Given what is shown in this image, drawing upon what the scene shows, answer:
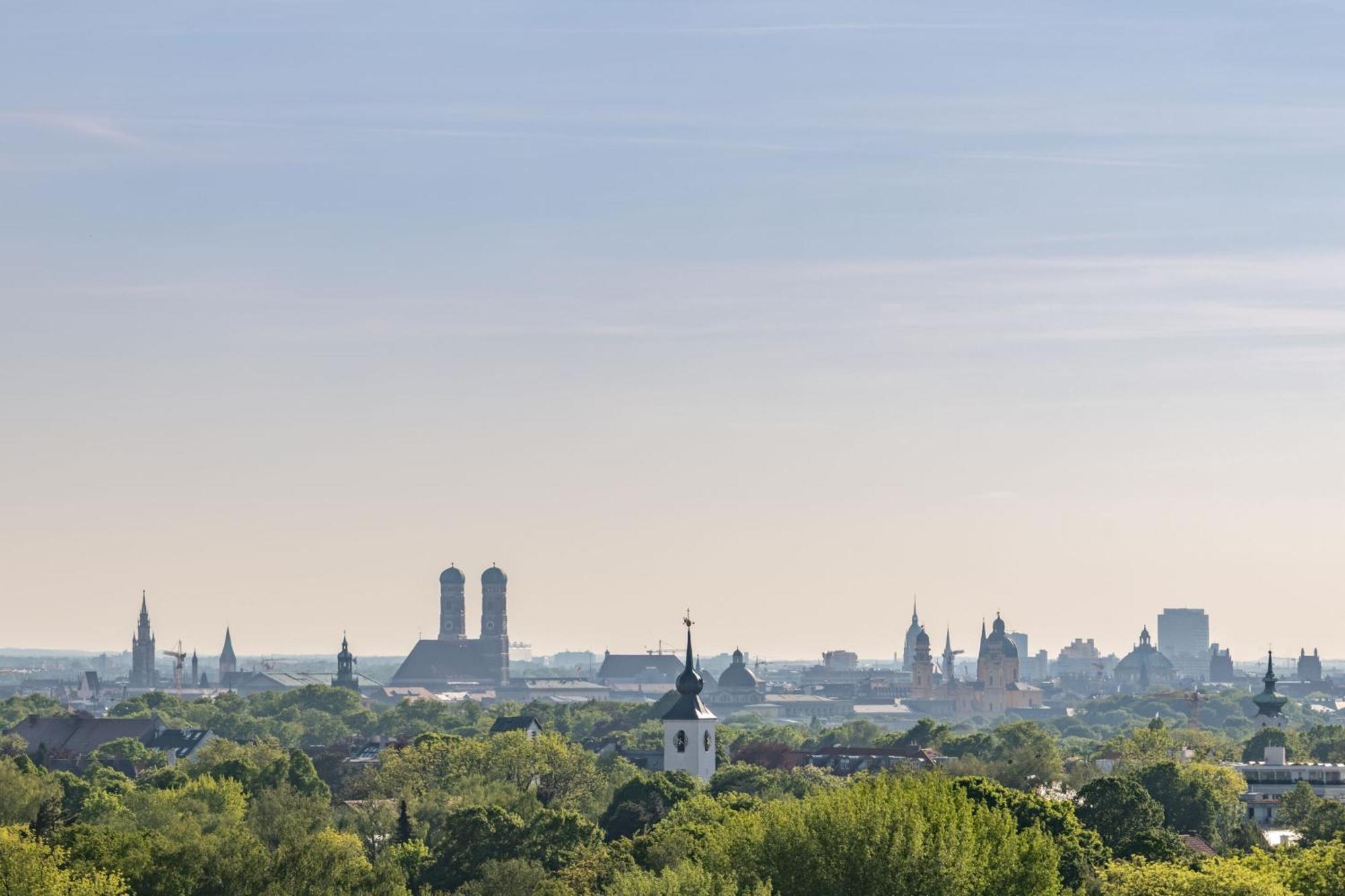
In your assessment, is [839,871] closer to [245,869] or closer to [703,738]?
[245,869]

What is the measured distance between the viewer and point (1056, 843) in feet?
363

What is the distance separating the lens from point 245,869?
331 feet


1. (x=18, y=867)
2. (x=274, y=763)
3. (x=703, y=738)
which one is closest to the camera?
(x=18, y=867)

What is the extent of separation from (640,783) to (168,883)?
56.0 m

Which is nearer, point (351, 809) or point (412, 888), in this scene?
point (412, 888)

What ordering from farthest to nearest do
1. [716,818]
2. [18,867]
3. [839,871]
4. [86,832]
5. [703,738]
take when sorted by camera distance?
[703,738], [716,818], [86,832], [18,867], [839,871]

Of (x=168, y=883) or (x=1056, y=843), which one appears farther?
(x=1056, y=843)

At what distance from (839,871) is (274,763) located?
115169mm

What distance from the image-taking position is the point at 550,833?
411 ft

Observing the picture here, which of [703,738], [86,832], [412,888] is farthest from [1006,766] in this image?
[86,832]

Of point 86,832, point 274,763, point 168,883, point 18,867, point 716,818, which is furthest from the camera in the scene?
point 274,763

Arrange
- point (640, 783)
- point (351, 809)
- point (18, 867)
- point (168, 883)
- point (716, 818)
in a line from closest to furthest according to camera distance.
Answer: point (18, 867) < point (168, 883) < point (716, 818) < point (640, 783) < point (351, 809)

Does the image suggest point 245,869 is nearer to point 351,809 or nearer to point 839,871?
point 839,871

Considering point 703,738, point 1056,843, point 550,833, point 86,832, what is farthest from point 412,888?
point 703,738
